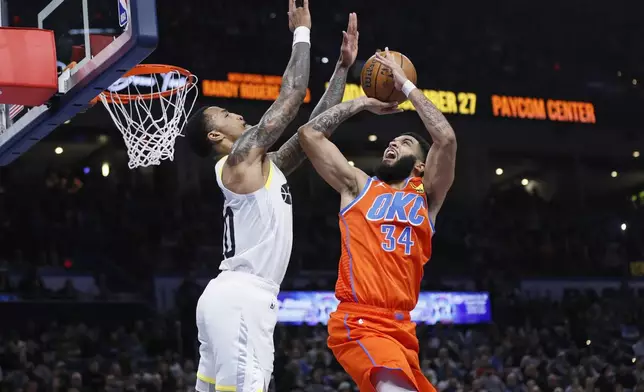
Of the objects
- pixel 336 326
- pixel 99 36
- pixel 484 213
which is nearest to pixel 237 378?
pixel 336 326

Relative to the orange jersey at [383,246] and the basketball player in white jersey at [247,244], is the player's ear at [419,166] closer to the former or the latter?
the orange jersey at [383,246]

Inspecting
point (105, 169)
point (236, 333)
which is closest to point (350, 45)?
point (236, 333)

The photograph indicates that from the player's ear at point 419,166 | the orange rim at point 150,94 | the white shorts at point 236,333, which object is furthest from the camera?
the orange rim at point 150,94

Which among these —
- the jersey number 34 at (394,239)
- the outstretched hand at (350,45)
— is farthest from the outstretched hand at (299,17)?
the jersey number 34 at (394,239)

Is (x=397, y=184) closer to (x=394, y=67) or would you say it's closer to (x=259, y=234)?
(x=394, y=67)

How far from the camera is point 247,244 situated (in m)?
4.45

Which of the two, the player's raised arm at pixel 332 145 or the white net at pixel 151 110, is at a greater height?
the white net at pixel 151 110

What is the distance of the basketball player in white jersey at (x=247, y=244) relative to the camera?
14.0 ft

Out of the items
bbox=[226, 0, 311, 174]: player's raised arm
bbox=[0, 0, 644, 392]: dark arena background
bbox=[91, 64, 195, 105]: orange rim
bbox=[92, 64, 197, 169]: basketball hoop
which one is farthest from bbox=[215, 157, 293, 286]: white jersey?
bbox=[0, 0, 644, 392]: dark arena background

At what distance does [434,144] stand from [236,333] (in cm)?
148

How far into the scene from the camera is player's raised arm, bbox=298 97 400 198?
15.7 feet

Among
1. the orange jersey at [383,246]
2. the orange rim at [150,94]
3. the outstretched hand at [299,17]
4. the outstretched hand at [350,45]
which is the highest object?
the orange rim at [150,94]

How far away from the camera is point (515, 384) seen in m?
13.5

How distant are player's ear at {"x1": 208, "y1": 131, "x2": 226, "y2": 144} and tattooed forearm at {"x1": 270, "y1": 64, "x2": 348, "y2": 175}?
1.06ft
